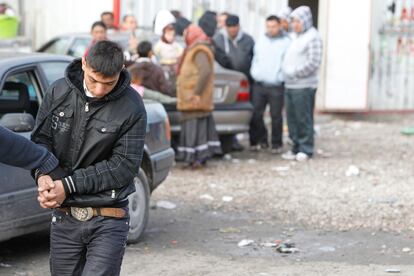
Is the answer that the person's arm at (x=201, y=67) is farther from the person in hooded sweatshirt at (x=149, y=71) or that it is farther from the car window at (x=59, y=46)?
the car window at (x=59, y=46)

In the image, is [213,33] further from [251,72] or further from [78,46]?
[78,46]

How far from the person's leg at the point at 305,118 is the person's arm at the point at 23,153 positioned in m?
8.16

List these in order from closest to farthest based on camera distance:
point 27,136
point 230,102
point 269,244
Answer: point 27,136 < point 269,244 < point 230,102

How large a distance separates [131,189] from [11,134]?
89cm

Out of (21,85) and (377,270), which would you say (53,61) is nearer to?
(21,85)

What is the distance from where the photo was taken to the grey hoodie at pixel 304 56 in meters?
12.5

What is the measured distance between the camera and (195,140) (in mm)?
11742

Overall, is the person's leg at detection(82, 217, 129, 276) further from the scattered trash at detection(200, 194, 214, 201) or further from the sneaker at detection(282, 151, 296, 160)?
the sneaker at detection(282, 151, 296, 160)

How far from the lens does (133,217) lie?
7.97 metres

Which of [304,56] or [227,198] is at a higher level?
[304,56]

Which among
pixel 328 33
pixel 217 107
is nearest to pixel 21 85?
pixel 217 107

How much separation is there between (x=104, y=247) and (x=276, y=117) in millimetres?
8651

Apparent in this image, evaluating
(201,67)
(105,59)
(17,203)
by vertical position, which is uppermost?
(105,59)

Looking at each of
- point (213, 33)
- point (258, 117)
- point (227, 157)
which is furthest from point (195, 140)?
point (213, 33)
